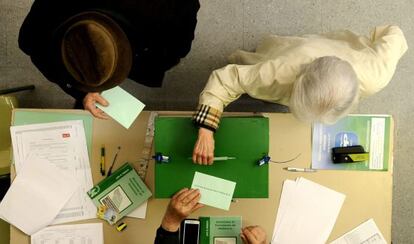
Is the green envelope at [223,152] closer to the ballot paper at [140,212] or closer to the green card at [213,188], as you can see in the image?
the green card at [213,188]

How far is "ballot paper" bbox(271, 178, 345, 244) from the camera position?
1462 millimetres

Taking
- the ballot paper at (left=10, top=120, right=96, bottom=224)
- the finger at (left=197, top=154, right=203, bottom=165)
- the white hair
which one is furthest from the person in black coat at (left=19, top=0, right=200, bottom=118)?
the white hair

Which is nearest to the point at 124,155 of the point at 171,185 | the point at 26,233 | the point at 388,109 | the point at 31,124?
the point at 171,185

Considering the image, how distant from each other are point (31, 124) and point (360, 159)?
118 cm

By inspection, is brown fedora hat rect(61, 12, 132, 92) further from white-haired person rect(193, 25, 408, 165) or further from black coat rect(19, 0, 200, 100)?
white-haired person rect(193, 25, 408, 165)

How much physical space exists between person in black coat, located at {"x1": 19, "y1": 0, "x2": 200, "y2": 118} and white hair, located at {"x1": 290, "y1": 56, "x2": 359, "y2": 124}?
456mm

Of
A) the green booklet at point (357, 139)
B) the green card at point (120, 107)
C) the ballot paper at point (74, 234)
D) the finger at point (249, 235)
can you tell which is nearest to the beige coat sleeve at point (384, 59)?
the green booklet at point (357, 139)

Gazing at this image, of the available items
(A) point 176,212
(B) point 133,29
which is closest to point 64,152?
(A) point 176,212

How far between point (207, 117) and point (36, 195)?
679mm

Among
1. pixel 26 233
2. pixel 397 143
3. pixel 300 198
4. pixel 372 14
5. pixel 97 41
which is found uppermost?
pixel 372 14

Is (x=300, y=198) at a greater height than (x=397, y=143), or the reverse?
(x=397, y=143)

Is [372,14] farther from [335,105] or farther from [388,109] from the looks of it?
[335,105]

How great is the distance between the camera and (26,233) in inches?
56.7

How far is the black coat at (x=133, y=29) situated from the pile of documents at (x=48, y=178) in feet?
0.66
